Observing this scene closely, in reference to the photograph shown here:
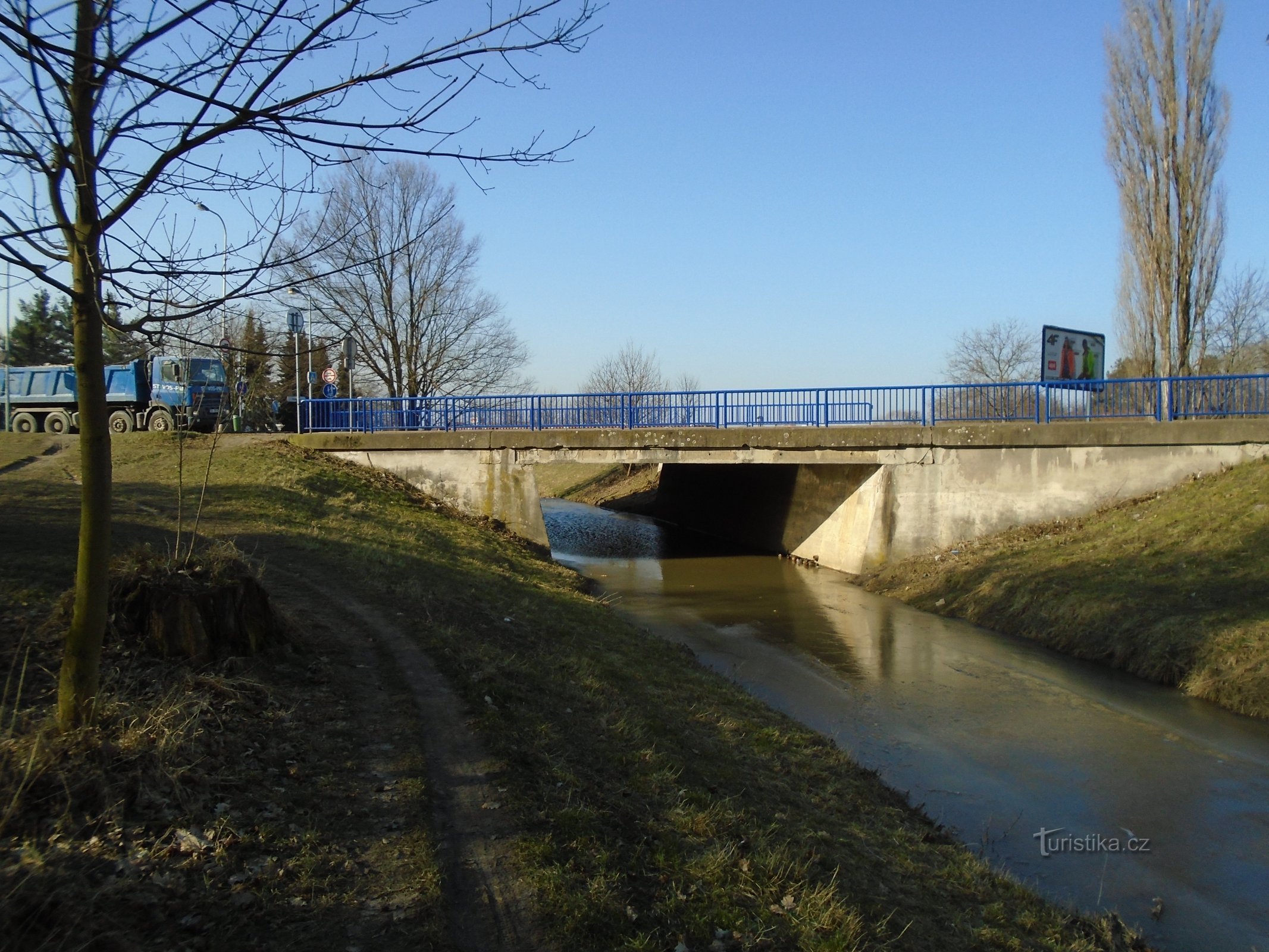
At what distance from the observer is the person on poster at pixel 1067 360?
2480cm

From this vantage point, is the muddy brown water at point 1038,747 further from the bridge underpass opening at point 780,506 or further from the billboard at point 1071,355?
the billboard at point 1071,355

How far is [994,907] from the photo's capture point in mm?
5555

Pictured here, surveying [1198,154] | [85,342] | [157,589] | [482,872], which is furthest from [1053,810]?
[1198,154]

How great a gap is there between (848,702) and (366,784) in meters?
8.13

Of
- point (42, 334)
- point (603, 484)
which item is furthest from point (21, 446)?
point (603, 484)

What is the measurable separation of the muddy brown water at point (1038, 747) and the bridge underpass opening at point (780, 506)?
478cm

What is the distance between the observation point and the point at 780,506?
28.9 metres

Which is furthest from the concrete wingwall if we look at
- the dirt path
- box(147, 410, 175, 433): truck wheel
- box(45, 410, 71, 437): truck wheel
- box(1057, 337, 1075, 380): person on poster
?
box(45, 410, 71, 437): truck wheel

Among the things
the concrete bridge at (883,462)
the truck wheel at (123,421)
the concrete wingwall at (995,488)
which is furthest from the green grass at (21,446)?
the concrete wingwall at (995,488)

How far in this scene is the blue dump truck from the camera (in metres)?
26.0

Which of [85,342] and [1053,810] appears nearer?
[85,342]

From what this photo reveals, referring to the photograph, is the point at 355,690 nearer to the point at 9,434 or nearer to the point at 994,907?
the point at 994,907

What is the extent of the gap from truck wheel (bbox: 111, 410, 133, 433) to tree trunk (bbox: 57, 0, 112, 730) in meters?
24.9

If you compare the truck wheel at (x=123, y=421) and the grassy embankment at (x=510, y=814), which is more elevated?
the truck wheel at (x=123, y=421)
